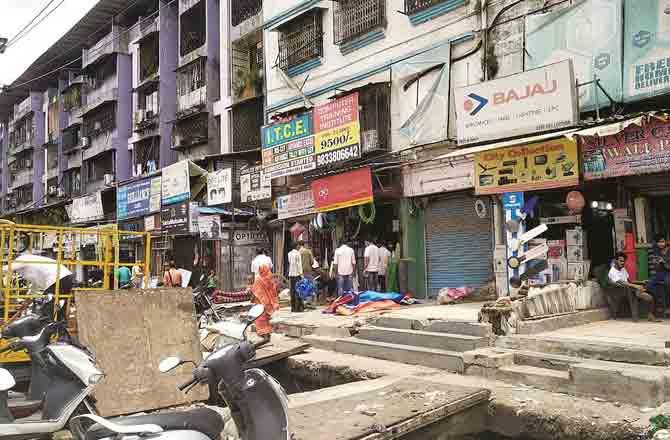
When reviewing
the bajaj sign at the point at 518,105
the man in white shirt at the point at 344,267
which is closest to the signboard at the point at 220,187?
the man in white shirt at the point at 344,267

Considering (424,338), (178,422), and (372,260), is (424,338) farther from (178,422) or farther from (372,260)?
(372,260)

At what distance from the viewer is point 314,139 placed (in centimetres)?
1639

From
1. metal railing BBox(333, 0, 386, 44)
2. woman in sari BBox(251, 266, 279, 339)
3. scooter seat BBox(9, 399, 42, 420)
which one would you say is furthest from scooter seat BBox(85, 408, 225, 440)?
metal railing BBox(333, 0, 386, 44)

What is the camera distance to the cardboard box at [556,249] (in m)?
11.8

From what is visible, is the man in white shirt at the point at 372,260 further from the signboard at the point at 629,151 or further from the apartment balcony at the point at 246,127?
the apartment balcony at the point at 246,127

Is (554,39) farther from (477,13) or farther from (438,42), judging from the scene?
(438,42)

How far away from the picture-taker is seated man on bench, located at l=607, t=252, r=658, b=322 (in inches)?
360

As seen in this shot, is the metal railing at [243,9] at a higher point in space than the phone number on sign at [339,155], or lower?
higher

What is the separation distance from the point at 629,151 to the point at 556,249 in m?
2.71

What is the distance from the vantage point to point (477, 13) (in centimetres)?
1316

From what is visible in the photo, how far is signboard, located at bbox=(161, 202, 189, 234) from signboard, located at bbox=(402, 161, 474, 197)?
10.3 m

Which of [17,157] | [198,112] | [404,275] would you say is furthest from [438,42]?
[17,157]

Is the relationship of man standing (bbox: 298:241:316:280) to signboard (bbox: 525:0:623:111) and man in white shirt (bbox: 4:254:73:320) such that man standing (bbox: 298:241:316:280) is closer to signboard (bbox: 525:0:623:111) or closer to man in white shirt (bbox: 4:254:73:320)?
signboard (bbox: 525:0:623:111)

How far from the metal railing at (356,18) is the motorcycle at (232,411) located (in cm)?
1301
